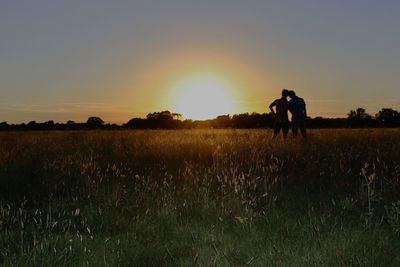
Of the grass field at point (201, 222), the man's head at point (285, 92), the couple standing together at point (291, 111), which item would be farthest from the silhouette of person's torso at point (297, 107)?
the grass field at point (201, 222)

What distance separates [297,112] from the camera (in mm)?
15492

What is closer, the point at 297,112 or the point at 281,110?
the point at 297,112

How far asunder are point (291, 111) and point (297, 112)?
0.64 ft

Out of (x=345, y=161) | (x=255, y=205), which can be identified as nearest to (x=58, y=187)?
(x=255, y=205)

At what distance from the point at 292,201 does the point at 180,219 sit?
1642mm

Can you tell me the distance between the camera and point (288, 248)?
466cm

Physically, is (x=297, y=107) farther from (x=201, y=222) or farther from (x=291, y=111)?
(x=201, y=222)

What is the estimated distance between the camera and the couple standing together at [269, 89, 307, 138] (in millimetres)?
15375

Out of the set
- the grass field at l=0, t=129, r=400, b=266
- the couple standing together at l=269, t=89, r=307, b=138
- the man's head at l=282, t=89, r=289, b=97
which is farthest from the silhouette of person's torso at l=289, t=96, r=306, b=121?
the grass field at l=0, t=129, r=400, b=266

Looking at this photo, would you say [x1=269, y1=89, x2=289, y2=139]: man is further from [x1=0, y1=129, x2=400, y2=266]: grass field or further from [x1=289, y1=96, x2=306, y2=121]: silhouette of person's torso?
[x1=0, y1=129, x2=400, y2=266]: grass field

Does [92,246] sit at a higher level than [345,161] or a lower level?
lower

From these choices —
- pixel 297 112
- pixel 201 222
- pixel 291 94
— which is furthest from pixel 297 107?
pixel 201 222

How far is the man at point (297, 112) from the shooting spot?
1531 cm

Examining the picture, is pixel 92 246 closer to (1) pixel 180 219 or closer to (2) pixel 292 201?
(1) pixel 180 219
